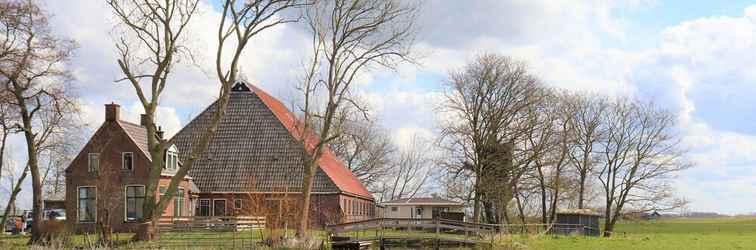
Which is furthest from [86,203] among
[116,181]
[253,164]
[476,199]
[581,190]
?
[581,190]

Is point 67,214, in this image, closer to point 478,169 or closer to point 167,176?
point 167,176

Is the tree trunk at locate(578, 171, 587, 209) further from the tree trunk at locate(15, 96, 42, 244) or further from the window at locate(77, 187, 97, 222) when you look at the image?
the tree trunk at locate(15, 96, 42, 244)

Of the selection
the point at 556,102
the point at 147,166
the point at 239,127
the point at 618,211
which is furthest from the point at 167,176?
the point at 618,211

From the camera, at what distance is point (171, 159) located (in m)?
45.5

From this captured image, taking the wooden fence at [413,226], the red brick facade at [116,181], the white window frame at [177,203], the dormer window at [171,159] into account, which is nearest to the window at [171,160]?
the dormer window at [171,159]

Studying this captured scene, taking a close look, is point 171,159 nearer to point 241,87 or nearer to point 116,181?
point 116,181

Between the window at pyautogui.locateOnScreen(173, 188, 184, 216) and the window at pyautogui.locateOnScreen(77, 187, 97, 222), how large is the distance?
13.1ft

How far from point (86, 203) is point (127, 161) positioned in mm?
2953

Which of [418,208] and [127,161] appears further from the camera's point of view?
[418,208]

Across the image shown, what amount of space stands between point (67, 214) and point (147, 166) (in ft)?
15.7

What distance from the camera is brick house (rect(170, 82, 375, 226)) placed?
48.4m

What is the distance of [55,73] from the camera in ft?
118

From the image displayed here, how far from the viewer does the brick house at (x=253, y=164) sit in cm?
4844

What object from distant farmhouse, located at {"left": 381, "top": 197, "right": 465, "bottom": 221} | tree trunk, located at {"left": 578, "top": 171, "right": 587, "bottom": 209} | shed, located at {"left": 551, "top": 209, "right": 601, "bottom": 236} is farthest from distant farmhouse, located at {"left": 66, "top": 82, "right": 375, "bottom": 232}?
tree trunk, located at {"left": 578, "top": 171, "right": 587, "bottom": 209}
